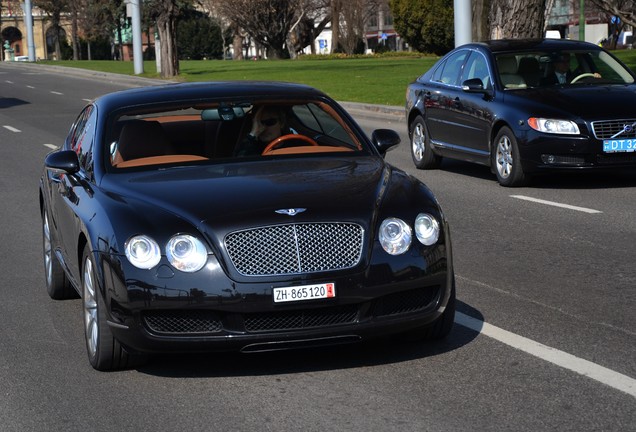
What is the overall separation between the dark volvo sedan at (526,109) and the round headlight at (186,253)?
25.6 ft

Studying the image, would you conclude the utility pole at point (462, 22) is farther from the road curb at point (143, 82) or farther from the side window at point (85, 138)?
the side window at point (85, 138)

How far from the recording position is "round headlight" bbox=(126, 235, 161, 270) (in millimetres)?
5805

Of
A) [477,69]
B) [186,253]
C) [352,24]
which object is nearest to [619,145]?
[477,69]

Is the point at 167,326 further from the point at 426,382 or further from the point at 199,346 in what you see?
the point at 426,382

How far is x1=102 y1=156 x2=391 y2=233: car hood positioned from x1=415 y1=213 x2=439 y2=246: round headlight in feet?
0.74

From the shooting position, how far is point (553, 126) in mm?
13102

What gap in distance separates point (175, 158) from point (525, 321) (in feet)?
7.03

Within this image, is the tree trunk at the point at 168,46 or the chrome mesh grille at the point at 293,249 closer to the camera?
the chrome mesh grille at the point at 293,249

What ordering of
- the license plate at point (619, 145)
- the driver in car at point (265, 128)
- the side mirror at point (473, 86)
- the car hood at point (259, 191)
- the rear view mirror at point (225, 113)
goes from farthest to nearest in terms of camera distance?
the side mirror at point (473, 86)
the license plate at point (619, 145)
the rear view mirror at point (225, 113)
the driver in car at point (265, 128)
the car hood at point (259, 191)

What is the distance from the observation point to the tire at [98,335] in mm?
6105

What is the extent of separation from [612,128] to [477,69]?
221 cm

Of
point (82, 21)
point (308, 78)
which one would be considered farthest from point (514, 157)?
point (82, 21)

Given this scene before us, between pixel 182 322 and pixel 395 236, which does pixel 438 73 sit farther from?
pixel 182 322

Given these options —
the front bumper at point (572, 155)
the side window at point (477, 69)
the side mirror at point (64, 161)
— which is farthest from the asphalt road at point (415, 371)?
the side window at point (477, 69)
